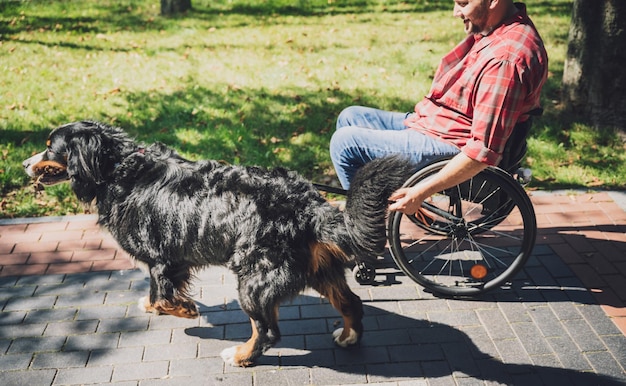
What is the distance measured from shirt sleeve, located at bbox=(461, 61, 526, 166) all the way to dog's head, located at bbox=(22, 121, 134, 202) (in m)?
2.02

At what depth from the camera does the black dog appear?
2.84 metres

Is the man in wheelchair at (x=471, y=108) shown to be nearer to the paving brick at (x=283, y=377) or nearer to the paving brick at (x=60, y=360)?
the paving brick at (x=283, y=377)

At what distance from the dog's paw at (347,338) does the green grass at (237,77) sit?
7.16 feet

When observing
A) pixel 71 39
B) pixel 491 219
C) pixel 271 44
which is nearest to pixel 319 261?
pixel 491 219

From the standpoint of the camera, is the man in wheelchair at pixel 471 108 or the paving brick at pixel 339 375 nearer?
the man in wheelchair at pixel 471 108

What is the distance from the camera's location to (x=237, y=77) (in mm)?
7277

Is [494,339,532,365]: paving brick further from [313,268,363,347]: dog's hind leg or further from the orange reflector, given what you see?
[313,268,363,347]: dog's hind leg

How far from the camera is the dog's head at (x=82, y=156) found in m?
3.06

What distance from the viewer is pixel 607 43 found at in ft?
18.0

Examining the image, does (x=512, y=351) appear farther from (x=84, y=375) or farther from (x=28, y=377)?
(x=28, y=377)

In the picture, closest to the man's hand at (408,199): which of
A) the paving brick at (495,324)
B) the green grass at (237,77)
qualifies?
the paving brick at (495,324)

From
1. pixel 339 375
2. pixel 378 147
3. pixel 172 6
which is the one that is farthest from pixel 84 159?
pixel 172 6

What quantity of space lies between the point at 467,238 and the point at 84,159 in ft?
8.12

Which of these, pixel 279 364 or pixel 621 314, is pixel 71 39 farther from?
pixel 621 314
